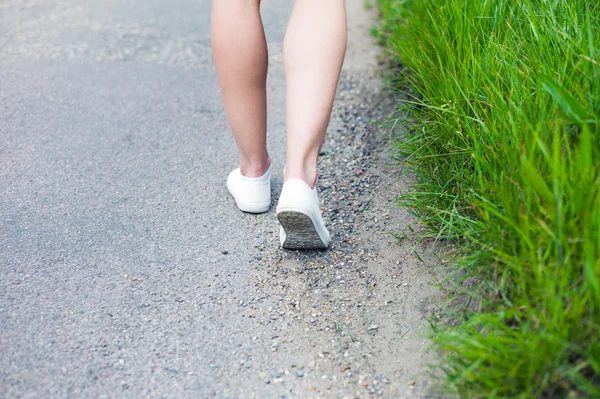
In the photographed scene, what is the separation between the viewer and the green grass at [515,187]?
1.29m

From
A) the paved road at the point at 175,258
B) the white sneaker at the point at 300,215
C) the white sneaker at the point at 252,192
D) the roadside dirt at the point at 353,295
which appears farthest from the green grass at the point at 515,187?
the white sneaker at the point at 252,192

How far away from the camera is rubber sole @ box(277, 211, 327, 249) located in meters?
1.86

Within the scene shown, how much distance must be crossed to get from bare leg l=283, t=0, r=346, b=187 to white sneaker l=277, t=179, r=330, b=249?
A: 0.05 metres

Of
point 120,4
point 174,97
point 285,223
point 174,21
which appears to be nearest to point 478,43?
point 285,223

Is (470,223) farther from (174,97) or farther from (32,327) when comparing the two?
(174,97)

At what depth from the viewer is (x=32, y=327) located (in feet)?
5.80

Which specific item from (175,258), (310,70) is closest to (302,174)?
(310,70)

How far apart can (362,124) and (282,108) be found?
420 mm

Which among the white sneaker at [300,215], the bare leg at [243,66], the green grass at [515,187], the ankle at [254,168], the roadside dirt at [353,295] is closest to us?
the green grass at [515,187]

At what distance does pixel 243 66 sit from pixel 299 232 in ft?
1.78

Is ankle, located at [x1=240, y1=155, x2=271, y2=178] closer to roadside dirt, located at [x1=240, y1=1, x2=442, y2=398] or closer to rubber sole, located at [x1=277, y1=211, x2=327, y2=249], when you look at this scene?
roadside dirt, located at [x1=240, y1=1, x2=442, y2=398]

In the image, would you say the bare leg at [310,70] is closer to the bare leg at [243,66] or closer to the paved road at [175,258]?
the bare leg at [243,66]

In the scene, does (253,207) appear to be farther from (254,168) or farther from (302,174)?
(302,174)

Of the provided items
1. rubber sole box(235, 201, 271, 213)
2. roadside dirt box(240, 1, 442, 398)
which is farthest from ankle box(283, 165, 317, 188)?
rubber sole box(235, 201, 271, 213)
